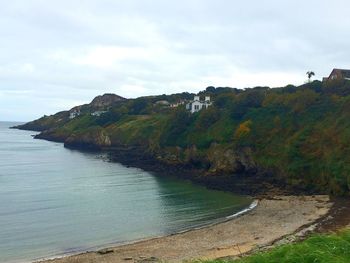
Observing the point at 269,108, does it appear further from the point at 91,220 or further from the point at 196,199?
the point at 91,220

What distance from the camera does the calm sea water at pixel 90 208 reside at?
1340 inches

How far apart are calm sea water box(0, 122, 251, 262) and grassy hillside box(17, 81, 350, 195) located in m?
10.3

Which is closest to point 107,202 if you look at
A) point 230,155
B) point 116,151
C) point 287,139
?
point 230,155

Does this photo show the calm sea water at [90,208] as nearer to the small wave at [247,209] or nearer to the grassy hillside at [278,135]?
the small wave at [247,209]

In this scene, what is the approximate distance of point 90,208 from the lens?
150 feet

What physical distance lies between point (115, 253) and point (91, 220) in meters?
10.8

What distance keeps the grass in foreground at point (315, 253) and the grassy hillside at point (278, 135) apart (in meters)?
36.8

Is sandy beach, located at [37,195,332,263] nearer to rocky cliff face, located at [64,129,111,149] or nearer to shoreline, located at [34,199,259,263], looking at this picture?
shoreline, located at [34,199,259,263]

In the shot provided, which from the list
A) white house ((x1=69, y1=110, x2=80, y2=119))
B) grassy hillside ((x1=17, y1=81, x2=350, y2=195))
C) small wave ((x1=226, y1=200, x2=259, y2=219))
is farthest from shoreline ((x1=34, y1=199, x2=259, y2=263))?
white house ((x1=69, y1=110, x2=80, y2=119))

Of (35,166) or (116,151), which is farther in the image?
(116,151)

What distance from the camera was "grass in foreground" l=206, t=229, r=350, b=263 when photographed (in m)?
11.6

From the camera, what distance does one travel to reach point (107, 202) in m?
49.2

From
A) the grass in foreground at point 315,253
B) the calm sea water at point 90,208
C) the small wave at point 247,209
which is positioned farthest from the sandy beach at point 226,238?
the grass in foreground at point 315,253

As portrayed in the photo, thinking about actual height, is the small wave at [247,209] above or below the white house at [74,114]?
below
